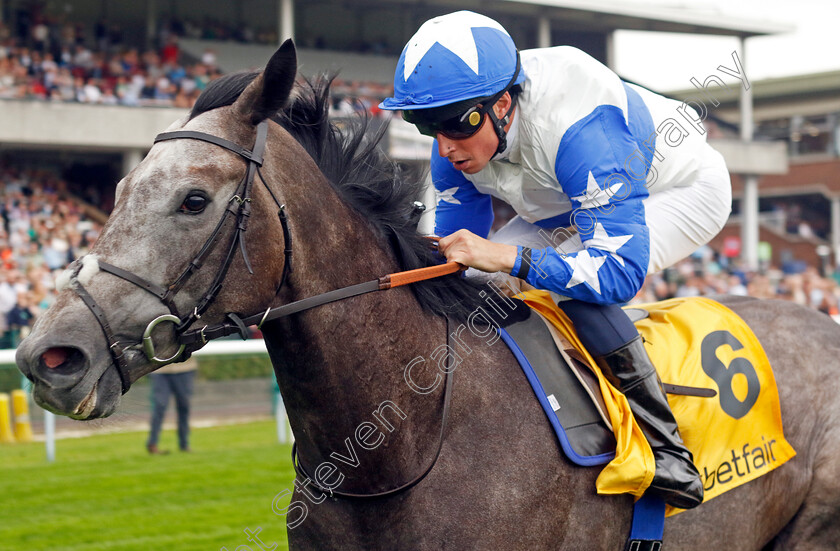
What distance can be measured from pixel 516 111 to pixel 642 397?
0.86 metres

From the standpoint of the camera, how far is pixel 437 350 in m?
2.24

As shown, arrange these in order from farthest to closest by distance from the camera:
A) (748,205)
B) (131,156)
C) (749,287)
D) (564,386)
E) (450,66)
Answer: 1. (748,205)
2. (131,156)
3. (749,287)
4. (564,386)
5. (450,66)

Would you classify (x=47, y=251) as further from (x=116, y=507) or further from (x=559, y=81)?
(x=559, y=81)

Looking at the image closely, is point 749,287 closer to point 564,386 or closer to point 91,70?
point 564,386

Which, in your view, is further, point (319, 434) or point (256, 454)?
point (256, 454)

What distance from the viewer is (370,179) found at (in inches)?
91.6

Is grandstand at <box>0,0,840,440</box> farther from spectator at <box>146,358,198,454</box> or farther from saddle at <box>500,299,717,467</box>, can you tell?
saddle at <box>500,299,717,467</box>

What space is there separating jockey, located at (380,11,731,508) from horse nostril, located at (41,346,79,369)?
1.00 m

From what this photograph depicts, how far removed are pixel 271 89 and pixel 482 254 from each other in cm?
69

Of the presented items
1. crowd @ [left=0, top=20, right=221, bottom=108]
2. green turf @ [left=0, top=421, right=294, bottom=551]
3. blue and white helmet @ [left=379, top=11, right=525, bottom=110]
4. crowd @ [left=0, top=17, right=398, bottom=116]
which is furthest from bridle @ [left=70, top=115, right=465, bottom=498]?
crowd @ [left=0, top=20, right=221, bottom=108]

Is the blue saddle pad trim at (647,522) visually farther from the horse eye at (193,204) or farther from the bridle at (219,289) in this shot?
the horse eye at (193,204)

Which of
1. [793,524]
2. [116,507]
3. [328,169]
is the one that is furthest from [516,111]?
[116,507]

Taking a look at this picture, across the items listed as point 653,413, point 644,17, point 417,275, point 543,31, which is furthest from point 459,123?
point 644,17

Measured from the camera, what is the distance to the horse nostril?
1.68m
